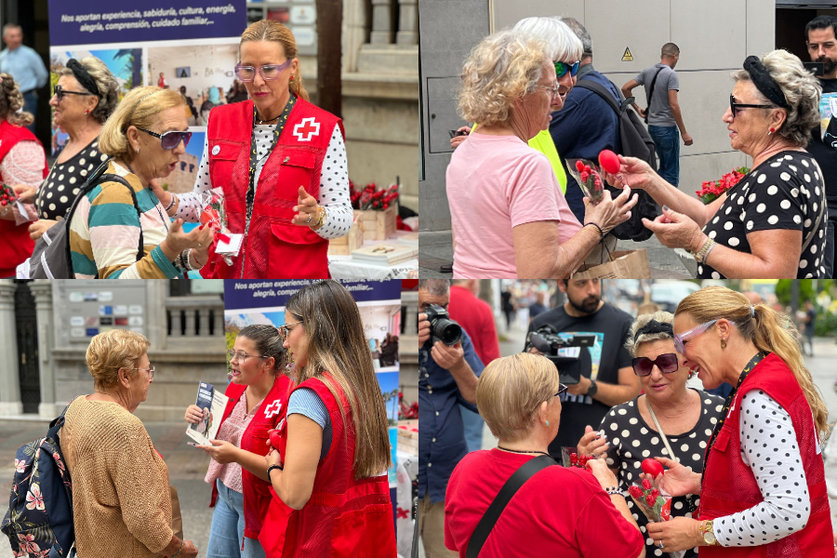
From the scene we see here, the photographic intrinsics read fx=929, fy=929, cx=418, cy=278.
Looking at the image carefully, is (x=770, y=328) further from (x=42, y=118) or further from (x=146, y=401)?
(x=42, y=118)

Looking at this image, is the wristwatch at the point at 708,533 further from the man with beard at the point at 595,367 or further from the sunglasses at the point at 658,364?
the man with beard at the point at 595,367

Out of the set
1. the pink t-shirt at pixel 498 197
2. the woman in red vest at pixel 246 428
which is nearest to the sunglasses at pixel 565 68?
the pink t-shirt at pixel 498 197

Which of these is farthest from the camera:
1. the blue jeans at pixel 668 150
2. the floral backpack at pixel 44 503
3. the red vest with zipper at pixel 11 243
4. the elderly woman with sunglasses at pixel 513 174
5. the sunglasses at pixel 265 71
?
the red vest with zipper at pixel 11 243

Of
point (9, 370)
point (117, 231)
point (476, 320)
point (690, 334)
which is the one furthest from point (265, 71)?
point (690, 334)

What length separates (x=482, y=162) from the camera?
290cm

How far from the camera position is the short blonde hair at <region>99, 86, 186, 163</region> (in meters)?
3.22

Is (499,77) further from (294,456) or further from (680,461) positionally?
(680,461)

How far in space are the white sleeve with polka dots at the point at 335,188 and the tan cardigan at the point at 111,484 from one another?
41.3 inches

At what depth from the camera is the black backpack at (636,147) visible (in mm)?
3275

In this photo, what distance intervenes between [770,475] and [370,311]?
181 cm

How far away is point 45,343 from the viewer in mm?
3787

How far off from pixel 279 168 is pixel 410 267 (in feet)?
2.49

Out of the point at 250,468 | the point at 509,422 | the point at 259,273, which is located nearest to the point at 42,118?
the point at 259,273

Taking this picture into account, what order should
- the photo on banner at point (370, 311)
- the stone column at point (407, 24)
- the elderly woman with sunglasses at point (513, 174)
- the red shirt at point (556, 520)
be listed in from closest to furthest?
the red shirt at point (556, 520), the elderly woman with sunglasses at point (513, 174), the photo on banner at point (370, 311), the stone column at point (407, 24)
